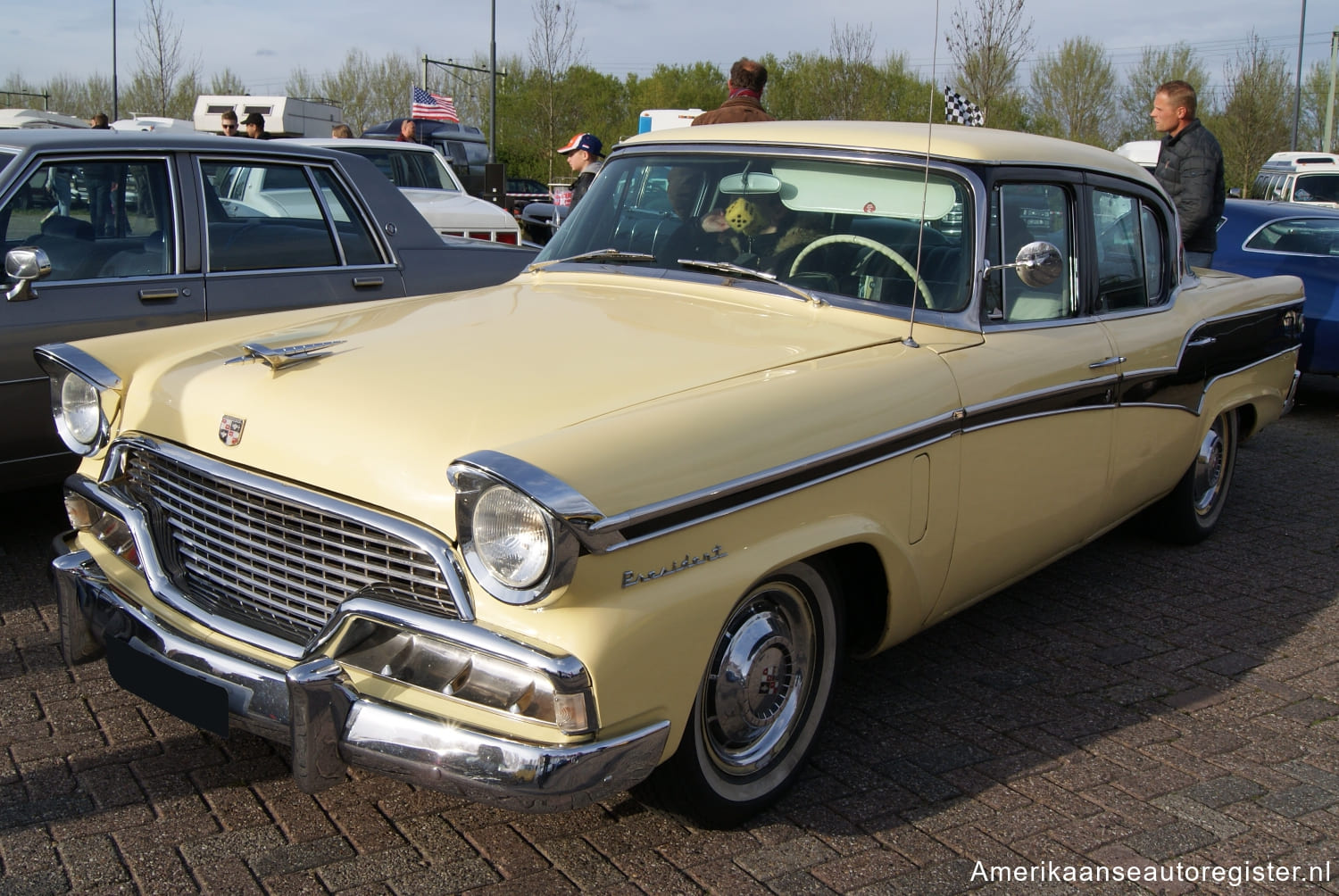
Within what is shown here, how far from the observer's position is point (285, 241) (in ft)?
17.0

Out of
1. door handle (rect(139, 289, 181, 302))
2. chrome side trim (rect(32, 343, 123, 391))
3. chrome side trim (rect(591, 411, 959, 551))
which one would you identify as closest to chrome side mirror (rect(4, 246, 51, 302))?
door handle (rect(139, 289, 181, 302))

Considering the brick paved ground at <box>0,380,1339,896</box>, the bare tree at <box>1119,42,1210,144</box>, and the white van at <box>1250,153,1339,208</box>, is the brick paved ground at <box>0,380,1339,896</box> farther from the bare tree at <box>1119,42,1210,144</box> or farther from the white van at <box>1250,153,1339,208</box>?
the bare tree at <box>1119,42,1210,144</box>

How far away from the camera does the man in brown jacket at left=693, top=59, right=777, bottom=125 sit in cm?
648

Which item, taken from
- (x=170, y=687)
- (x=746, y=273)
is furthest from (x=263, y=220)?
(x=170, y=687)

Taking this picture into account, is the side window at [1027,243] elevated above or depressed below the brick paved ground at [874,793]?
above

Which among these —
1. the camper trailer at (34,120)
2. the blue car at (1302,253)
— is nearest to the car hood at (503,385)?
the blue car at (1302,253)

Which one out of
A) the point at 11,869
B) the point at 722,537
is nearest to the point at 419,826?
the point at 11,869

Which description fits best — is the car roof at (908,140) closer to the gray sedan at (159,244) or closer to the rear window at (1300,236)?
the gray sedan at (159,244)

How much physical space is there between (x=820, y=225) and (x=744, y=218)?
253 millimetres

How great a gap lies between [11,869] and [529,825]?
3.68ft

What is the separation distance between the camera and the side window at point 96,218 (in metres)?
4.54

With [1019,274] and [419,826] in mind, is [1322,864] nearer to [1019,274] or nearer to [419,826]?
[1019,274]

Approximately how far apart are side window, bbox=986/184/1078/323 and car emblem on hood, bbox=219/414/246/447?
2108 mm

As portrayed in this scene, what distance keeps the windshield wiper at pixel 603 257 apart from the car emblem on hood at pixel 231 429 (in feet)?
5.13
